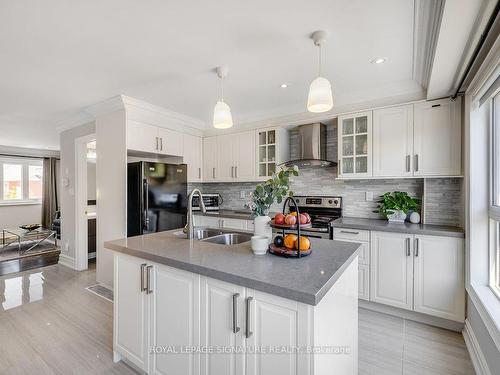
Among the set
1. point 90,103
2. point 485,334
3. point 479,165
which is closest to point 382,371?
point 485,334

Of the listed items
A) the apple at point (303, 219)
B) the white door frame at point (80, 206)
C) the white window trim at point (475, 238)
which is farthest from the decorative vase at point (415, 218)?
the white door frame at point (80, 206)

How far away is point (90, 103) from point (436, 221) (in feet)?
14.3

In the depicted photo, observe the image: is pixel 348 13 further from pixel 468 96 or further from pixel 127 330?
pixel 127 330

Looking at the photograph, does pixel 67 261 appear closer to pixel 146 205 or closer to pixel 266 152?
pixel 146 205

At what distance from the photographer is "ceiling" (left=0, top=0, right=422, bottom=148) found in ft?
5.30

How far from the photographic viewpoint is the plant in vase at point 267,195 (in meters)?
1.60

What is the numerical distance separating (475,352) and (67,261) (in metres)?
5.37

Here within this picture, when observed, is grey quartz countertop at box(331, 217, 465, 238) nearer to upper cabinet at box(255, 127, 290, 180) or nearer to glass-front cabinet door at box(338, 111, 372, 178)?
glass-front cabinet door at box(338, 111, 372, 178)

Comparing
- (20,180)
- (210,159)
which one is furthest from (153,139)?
(20,180)

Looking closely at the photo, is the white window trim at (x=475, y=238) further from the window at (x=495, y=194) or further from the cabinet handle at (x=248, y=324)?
the cabinet handle at (x=248, y=324)

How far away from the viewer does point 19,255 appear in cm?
488

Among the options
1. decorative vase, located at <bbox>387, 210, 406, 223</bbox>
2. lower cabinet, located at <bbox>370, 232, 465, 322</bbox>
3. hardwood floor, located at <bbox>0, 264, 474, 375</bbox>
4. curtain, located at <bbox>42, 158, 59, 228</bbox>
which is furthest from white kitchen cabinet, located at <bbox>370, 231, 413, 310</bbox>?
curtain, located at <bbox>42, 158, 59, 228</bbox>

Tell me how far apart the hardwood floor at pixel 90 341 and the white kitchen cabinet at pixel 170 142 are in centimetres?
206

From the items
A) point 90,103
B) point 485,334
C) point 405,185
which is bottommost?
point 485,334
